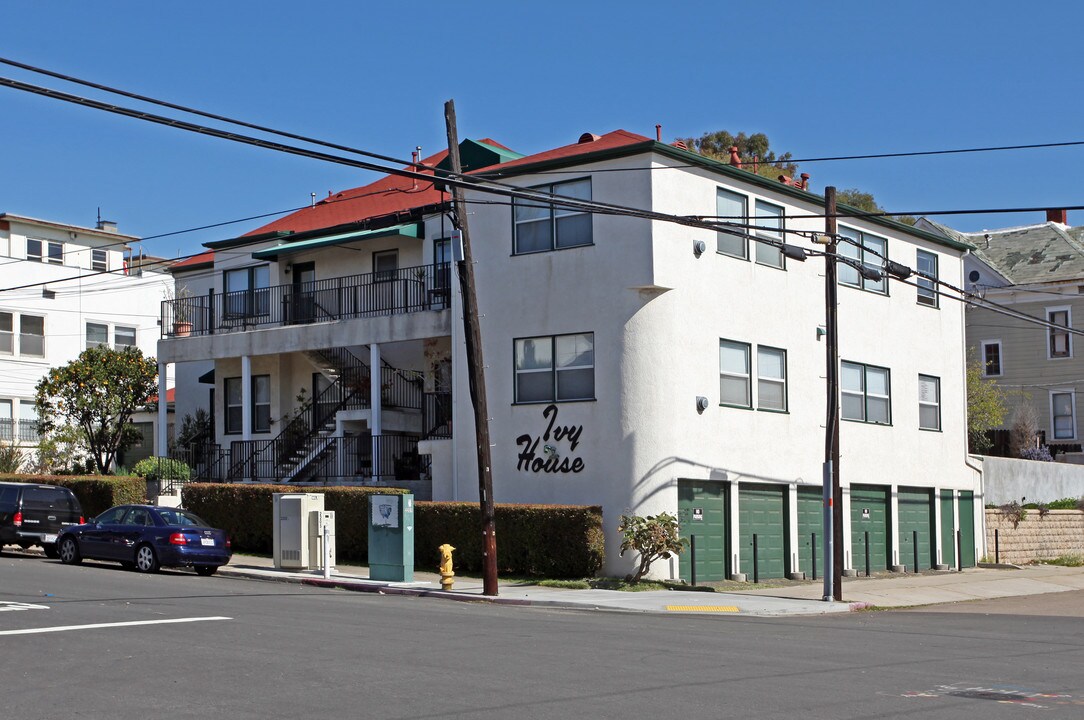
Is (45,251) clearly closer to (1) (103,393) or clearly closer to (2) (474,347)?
(1) (103,393)

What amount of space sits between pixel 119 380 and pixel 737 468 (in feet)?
72.8

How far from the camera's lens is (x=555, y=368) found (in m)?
26.8

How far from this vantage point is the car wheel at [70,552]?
1037 inches

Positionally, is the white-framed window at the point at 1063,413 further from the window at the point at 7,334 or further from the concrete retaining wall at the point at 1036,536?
the window at the point at 7,334

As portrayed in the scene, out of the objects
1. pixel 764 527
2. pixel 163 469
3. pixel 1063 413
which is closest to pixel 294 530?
pixel 163 469

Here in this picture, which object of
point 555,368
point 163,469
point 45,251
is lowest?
point 163,469

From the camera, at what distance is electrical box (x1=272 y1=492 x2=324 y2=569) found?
2577 centimetres

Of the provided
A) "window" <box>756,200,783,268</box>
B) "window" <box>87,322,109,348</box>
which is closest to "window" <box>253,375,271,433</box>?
"window" <box>756,200,783,268</box>

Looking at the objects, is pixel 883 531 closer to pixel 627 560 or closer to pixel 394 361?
pixel 627 560

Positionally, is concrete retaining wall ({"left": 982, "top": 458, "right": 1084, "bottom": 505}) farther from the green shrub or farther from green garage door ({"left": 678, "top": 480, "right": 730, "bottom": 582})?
the green shrub

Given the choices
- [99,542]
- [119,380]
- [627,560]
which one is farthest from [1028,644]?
[119,380]

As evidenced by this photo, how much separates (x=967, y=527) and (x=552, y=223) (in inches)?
639

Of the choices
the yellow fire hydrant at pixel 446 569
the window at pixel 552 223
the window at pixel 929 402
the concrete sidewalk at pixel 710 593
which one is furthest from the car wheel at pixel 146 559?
the window at pixel 929 402

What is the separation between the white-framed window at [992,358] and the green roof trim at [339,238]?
33103mm
